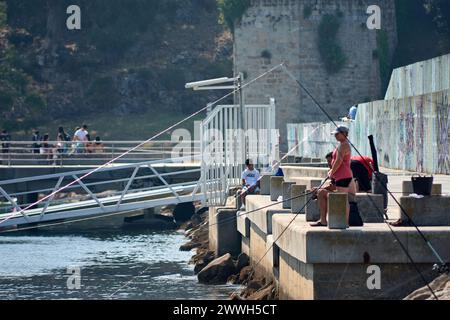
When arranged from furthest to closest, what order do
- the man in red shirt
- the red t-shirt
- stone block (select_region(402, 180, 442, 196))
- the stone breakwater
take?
the man in red shirt, the red t-shirt, stone block (select_region(402, 180, 442, 196)), the stone breakwater

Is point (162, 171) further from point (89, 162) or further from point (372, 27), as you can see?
point (372, 27)

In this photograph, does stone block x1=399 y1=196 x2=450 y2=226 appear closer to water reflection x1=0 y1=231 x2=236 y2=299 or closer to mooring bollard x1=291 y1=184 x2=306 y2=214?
mooring bollard x1=291 y1=184 x2=306 y2=214

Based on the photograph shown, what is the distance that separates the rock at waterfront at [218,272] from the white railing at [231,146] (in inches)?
138

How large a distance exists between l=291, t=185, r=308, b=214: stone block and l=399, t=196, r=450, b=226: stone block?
A: 2.54 m

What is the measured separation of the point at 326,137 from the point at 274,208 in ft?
72.8

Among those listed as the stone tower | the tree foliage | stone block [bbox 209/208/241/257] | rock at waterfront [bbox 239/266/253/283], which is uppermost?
the tree foliage

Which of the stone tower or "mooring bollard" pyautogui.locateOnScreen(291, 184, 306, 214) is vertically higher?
the stone tower

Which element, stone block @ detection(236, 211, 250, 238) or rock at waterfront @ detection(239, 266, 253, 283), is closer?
rock at waterfront @ detection(239, 266, 253, 283)

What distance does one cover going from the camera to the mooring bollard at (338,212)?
62.3 ft

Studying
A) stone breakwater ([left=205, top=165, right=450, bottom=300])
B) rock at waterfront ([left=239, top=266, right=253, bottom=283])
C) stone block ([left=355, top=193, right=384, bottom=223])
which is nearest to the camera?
stone breakwater ([left=205, top=165, right=450, bottom=300])

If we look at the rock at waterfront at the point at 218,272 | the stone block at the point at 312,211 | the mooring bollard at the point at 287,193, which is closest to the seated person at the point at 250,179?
the rock at waterfront at the point at 218,272

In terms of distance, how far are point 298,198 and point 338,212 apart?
3.21 m

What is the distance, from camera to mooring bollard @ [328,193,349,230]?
18984 mm

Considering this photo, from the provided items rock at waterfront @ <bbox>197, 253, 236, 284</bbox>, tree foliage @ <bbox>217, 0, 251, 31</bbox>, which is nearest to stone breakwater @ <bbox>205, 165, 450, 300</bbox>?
rock at waterfront @ <bbox>197, 253, 236, 284</bbox>
